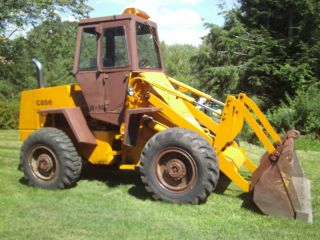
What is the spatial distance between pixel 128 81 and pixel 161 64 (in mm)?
1150

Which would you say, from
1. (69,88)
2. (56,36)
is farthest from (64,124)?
(56,36)

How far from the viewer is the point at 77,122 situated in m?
7.42

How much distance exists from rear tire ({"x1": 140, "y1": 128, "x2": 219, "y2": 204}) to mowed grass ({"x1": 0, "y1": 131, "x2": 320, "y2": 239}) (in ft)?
0.64

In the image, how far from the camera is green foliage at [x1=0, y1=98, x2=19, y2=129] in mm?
19422

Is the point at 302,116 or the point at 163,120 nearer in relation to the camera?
the point at 163,120

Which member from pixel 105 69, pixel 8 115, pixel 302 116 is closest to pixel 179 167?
pixel 105 69

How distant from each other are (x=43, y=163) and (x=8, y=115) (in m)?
13.1

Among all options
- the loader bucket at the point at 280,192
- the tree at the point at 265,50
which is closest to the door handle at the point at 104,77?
the loader bucket at the point at 280,192

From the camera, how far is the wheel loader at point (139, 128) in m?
6.25

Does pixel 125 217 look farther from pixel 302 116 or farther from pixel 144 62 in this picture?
pixel 302 116

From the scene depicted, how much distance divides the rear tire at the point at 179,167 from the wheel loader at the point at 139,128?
0.04 feet

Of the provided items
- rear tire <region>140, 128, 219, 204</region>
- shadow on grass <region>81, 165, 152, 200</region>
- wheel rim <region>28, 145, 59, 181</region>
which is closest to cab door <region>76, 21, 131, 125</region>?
wheel rim <region>28, 145, 59, 181</region>

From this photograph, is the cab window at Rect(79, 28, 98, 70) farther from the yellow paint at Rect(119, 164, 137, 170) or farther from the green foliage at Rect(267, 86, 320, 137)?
the green foliage at Rect(267, 86, 320, 137)

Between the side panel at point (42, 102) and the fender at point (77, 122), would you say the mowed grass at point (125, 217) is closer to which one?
the fender at point (77, 122)
